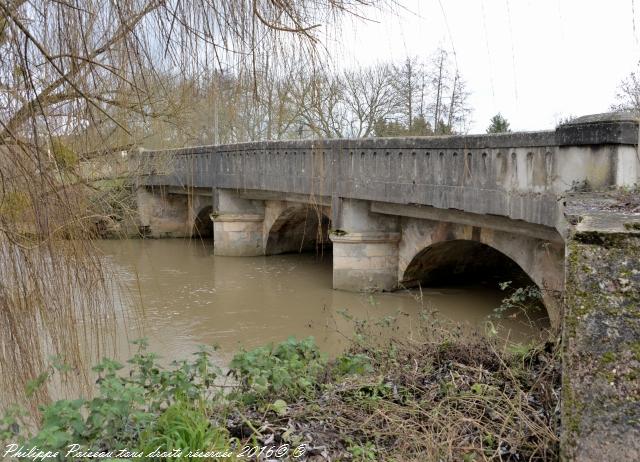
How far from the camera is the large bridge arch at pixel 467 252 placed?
7.72m

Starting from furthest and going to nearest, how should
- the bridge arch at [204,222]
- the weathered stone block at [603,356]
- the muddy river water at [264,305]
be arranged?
the bridge arch at [204,222] → the muddy river water at [264,305] → the weathered stone block at [603,356]

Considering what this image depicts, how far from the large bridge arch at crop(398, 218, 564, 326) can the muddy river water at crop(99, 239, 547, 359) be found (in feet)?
1.50

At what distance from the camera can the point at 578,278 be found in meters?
1.78

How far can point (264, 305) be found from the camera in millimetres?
10906

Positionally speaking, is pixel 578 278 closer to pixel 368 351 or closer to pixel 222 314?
pixel 368 351

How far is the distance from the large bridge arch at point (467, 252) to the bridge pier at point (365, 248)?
8.0 inches

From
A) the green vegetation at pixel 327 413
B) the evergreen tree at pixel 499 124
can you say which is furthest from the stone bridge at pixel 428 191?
the evergreen tree at pixel 499 124

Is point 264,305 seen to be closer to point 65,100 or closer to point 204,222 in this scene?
point 65,100

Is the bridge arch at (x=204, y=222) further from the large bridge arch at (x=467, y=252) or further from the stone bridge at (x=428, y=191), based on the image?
the large bridge arch at (x=467, y=252)

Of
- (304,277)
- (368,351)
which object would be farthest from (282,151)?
(368,351)

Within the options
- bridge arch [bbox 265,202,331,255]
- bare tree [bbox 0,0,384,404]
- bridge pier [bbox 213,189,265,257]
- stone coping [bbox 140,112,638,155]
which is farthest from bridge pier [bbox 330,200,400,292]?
bare tree [bbox 0,0,384,404]

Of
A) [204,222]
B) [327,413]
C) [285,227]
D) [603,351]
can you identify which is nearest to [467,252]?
[285,227]

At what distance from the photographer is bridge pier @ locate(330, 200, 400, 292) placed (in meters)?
10.9

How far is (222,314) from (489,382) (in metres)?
7.86
